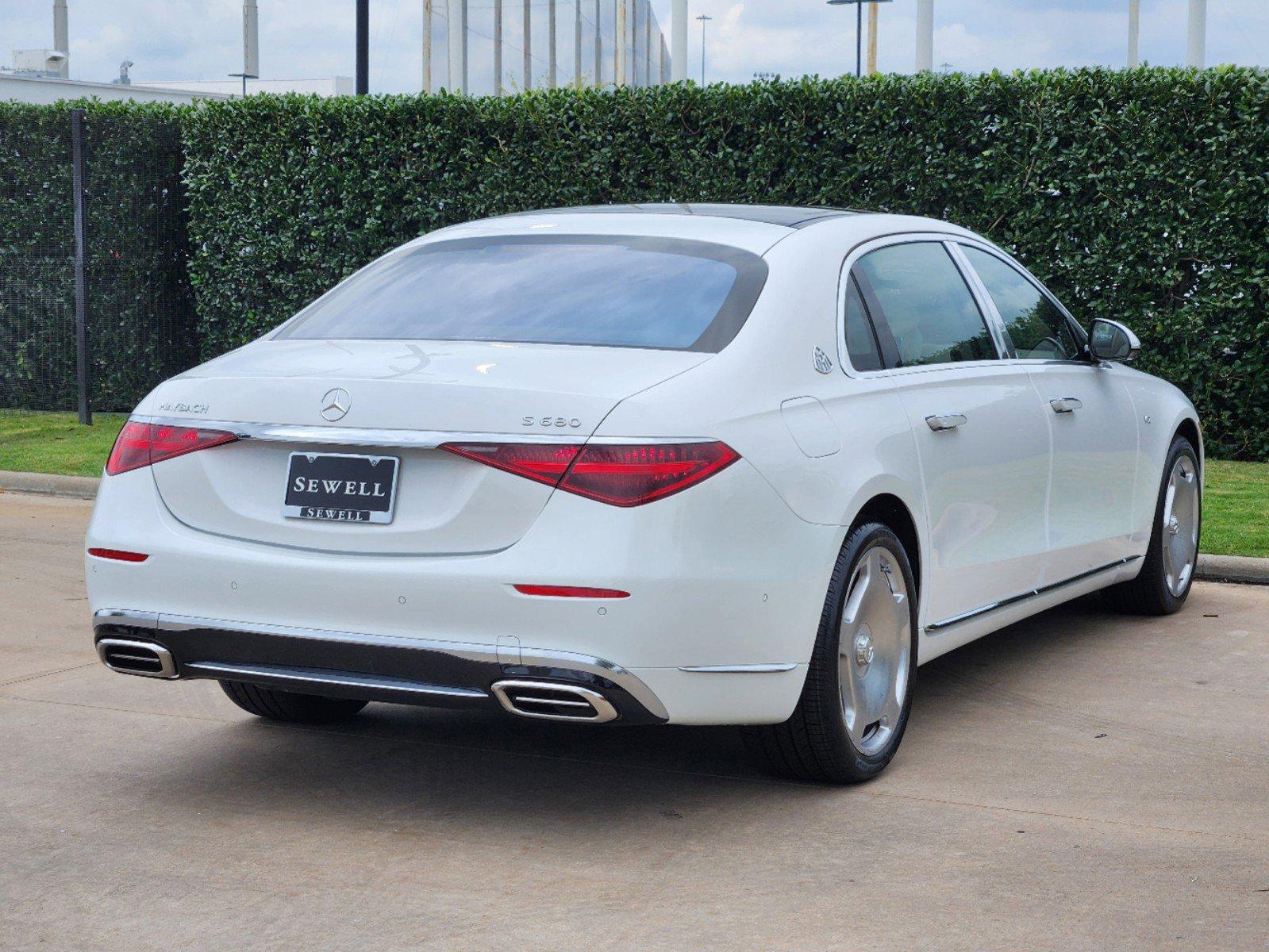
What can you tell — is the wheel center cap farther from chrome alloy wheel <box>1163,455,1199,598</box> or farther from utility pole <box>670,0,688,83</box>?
utility pole <box>670,0,688,83</box>

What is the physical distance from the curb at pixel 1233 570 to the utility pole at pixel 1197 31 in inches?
818

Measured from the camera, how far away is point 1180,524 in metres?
7.73

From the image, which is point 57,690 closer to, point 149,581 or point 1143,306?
point 149,581

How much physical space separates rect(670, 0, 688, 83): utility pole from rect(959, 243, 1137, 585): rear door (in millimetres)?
20435

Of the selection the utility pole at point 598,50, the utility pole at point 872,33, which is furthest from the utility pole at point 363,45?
the utility pole at point 872,33

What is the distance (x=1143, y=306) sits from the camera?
1317cm

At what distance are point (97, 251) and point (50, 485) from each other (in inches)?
199

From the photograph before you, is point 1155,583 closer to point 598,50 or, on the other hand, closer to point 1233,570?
point 1233,570

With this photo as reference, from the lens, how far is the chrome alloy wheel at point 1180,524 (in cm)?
753

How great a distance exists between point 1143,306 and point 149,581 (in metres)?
10.4

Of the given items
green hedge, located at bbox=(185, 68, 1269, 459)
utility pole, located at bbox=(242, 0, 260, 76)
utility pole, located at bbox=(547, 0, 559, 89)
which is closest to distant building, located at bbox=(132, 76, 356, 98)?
utility pole, located at bbox=(242, 0, 260, 76)

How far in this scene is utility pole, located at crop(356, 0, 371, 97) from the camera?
17.7m

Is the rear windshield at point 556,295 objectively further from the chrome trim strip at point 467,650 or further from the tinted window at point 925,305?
the chrome trim strip at point 467,650

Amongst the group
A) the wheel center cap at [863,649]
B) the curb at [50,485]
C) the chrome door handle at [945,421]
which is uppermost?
the chrome door handle at [945,421]
